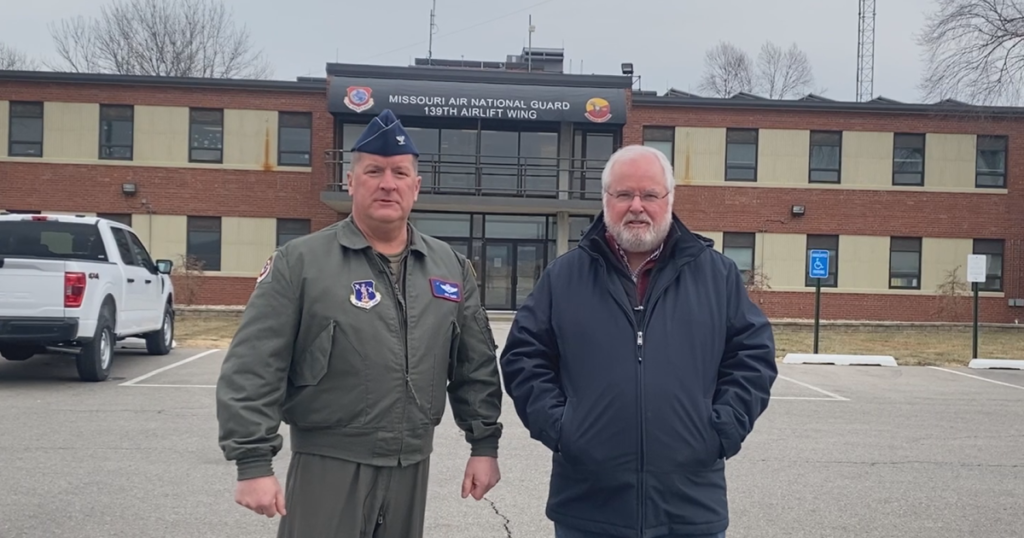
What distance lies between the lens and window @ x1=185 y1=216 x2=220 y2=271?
26625mm

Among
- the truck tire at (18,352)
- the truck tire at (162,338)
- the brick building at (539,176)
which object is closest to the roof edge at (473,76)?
the brick building at (539,176)

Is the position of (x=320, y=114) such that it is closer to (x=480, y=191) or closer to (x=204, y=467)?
(x=480, y=191)

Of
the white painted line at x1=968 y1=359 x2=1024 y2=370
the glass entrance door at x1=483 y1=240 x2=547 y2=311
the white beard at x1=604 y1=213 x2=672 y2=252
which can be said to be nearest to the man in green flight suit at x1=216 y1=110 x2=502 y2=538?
the white beard at x1=604 y1=213 x2=672 y2=252

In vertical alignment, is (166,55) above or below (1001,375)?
above

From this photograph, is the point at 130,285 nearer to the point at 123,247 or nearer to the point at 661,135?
the point at 123,247

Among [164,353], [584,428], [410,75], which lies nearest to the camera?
[584,428]

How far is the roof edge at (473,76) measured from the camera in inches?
995

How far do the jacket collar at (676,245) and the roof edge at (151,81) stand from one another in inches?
955

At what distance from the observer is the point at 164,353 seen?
15.0 meters

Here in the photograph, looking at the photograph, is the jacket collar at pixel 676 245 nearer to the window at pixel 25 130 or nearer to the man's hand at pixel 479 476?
the man's hand at pixel 479 476

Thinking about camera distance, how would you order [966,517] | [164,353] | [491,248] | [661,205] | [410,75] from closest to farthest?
[661,205], [966,517], [164,353], [410,75], [491,248]

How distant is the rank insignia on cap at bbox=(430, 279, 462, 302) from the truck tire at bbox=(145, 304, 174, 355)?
1252 centimetres

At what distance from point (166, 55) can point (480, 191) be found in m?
24.3

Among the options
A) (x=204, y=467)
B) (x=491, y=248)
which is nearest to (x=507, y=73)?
(x=491, y=248)
